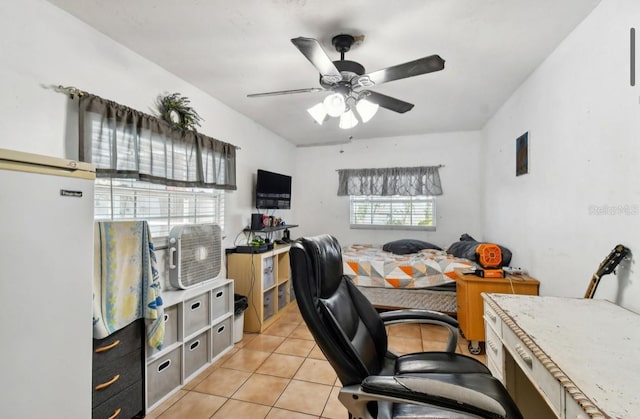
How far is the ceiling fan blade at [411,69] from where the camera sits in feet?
5.24

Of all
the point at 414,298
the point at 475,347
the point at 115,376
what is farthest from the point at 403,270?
the point at 115,376

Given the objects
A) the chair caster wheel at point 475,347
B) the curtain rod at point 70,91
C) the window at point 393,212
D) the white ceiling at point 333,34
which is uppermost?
the white ceiling at point 333,34

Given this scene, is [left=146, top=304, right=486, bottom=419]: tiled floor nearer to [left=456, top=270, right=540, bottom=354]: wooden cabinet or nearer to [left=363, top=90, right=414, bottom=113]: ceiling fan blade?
[left=456, top=270, right=540, bottom=354]: wooden cabinet

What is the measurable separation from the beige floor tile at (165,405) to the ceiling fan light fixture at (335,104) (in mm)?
2274

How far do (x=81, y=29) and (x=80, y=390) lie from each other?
79.7 inches

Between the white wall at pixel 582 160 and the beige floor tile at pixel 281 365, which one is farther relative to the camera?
the beige floor tile at pixel 281 365

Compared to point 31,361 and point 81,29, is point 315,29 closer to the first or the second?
point 81,29

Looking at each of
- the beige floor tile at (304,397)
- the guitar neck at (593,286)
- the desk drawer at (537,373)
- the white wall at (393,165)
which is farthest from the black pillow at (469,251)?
the beige floor tile at (304,397)

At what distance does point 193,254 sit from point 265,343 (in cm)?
116

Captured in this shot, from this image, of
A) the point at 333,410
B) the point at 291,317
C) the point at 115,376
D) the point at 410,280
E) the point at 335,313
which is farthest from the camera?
the point at 291,317

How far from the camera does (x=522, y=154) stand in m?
2.65

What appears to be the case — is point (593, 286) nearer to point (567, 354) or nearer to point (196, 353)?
point (567, 354)

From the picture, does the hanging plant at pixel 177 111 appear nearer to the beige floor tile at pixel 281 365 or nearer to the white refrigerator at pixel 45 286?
the white refrigerator at pixel 45 286

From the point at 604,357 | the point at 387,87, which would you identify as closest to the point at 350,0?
the point at 387,87
